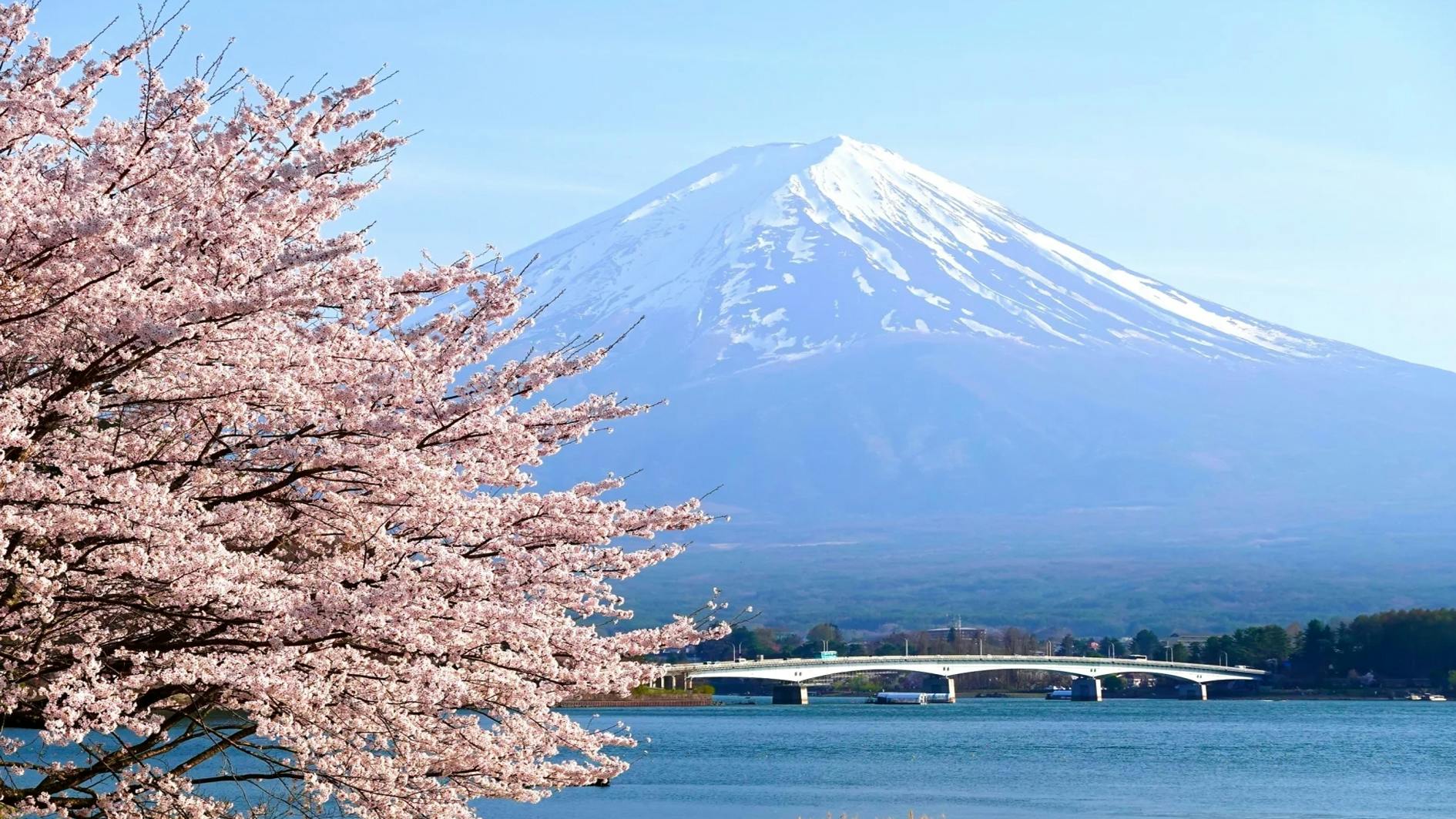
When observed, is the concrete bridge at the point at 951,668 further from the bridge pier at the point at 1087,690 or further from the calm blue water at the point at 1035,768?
the calm blue water at the point at 1035,768

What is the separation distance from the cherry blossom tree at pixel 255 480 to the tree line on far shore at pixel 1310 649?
345 feet

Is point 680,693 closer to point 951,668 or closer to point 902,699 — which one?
point 902,699

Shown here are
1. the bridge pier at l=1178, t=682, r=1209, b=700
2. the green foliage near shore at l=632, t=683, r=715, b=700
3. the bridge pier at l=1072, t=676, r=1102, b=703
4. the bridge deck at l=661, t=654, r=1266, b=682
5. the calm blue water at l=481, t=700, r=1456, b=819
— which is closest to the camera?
the calm blue water at l=481, t=700, r=1456, b=819

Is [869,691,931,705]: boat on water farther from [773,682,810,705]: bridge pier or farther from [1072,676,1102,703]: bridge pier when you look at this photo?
[1072,676,1102,703]: bridge pier

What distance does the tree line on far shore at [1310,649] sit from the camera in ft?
380

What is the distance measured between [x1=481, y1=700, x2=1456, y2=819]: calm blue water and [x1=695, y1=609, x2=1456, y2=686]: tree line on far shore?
55.4 feet

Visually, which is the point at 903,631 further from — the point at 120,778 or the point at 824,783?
the point at 120,778

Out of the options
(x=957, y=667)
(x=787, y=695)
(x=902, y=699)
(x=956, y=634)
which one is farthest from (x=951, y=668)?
(x=956, y=634)

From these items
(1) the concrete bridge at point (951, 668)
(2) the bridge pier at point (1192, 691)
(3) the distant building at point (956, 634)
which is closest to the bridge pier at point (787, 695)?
(1) the concrete bridge at point (951, 668)

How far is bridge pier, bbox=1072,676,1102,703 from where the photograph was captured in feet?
409

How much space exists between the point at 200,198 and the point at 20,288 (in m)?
0.90

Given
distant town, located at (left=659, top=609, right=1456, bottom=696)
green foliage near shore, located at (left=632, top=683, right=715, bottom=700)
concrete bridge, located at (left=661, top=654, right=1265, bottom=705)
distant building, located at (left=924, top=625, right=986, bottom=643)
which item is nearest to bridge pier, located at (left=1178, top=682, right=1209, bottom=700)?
concrete bridge, located at (left=661, top=654, right=1265, bottom=705)

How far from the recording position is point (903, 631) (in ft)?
630

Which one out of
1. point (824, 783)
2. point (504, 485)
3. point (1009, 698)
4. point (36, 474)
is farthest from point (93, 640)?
point (1009, 698)
